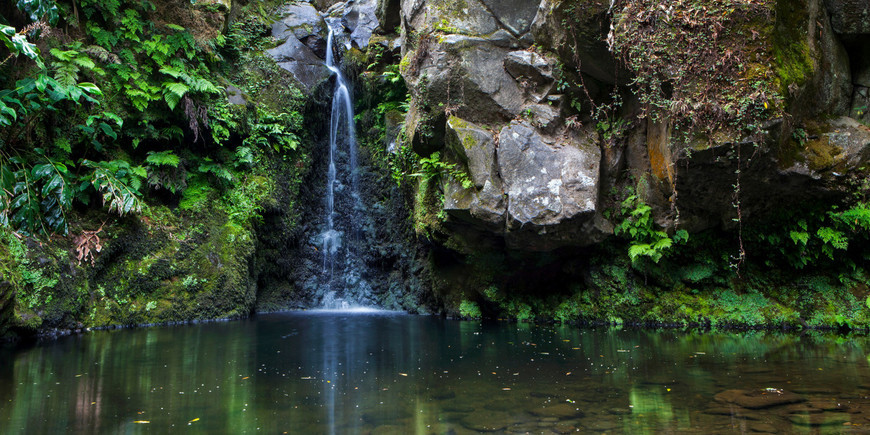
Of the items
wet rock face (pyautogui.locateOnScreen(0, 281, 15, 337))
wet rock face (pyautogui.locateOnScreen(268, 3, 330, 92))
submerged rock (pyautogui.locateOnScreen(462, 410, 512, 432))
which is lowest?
submerged rock (pyautogui.locateOnScreen(462, 410, 512, 432))

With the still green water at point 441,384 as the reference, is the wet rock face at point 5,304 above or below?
above

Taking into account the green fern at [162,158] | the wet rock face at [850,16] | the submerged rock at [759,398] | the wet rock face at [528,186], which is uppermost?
the wet rock face at [850,16]

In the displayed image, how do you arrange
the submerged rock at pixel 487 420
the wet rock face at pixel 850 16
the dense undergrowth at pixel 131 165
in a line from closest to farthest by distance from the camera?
the submerged rock at pixel 487 420, the wet rock face at pixel 850 16, the dense undergrowth at pixel 131 165

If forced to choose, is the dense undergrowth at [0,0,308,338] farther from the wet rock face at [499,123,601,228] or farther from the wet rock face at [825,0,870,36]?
the wet rock face at [825,0,870,36]

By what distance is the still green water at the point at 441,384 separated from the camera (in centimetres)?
397

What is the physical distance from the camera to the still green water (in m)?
3.97

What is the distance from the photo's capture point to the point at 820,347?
22.0 ft

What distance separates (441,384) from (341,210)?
9370 mm

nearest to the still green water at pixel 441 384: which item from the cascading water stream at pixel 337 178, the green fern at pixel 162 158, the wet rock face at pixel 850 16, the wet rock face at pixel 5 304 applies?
the wet rock face at pixel 5 304

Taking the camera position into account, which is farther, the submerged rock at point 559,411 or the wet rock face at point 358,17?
the wet rock face at point 358,17

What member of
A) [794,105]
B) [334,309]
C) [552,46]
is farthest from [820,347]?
[334,309]

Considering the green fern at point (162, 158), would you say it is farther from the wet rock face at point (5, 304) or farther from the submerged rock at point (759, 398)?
the submerged rock at point (759, 398)

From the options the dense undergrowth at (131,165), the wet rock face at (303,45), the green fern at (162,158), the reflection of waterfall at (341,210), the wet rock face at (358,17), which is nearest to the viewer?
the dense undergrowth at (131,165)

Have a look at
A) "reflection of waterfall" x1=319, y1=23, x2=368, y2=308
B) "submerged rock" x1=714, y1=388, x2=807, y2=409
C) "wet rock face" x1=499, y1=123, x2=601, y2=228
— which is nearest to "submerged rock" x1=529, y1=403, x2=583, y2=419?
"submerged rock" x1=714, y1=388, x2=807, y2=409
